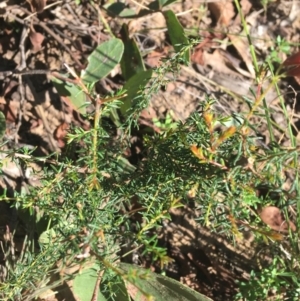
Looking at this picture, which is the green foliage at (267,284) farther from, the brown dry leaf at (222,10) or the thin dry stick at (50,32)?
the brown dry leaf at (222,10)

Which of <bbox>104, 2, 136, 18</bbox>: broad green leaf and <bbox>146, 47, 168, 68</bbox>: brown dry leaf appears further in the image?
<bbox>146, 47, 168, 68</bbox>: brown dry leaf

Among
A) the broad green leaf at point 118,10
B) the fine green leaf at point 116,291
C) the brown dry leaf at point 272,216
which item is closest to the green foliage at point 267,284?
the brown dry leaf at point 272,216

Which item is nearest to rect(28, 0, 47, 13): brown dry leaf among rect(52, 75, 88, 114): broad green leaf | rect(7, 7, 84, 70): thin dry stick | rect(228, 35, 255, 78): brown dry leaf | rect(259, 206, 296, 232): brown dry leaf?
rect(7, 7, 84, 70): thin dry stick

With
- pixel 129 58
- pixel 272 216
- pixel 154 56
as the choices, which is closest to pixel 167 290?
pixel 272 216

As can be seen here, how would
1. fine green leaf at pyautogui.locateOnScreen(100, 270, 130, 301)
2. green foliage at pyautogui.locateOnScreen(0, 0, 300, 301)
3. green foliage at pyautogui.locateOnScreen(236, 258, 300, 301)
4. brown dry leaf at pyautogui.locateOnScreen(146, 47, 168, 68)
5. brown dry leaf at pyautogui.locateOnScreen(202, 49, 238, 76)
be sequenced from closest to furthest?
green foliage at pyautogui.locateOnScreen(0, 0, 300, 301)
fine green leaf at pyautogui.locateOnScreen(100, 270, 130, 301)
green foliage at pyautogui.locateOnScreen(236, 258, 300, 301)
brown dry leaf at pyautogui.locateOnScreen(146, 47, 168, 68)
brown dry leaf at pyautogui.locateOnScreen(202, 49, 238, 76)

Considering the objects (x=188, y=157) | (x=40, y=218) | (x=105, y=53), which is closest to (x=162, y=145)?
(x=188, y=157)

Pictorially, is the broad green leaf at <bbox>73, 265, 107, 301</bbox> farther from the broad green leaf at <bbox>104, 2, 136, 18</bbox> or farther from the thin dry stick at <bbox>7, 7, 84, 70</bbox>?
the broad green leaf at <bbox>104, 2, 136, 18</bbox>
